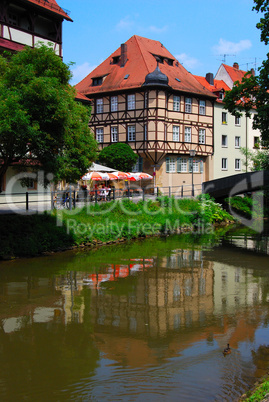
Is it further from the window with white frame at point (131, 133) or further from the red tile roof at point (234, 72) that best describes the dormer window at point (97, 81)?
the red tile roof at point (234, 72)

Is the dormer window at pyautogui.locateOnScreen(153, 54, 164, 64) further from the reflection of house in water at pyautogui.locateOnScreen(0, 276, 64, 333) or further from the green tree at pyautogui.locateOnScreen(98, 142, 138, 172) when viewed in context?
the reflection of house in water at pyautogui.locateOnScreen(0, 276, 64, 333)

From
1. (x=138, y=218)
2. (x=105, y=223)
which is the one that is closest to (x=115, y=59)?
(x=138, y=218)

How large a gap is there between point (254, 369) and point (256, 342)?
1.26 metres

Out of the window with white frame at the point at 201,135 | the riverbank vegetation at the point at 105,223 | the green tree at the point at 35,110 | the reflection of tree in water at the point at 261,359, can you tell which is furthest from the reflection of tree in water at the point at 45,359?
the window with white frame at the point at 201,135

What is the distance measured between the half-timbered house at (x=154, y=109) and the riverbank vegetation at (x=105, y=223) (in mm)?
13079

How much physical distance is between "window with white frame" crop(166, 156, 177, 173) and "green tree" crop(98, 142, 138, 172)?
4.62m

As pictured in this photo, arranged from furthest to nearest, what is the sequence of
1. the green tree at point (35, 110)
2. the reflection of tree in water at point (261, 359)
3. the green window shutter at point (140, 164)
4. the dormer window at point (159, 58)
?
the dormer window at point (159, 58) → the green window shutter at point (140, 164) → the green tree at point (35, 110) → the reflection of tree in water at point (261, 359)

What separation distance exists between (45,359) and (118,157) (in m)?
31.9

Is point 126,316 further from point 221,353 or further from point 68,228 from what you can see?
point 68,228

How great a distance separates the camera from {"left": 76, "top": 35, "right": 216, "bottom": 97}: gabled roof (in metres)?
43.1

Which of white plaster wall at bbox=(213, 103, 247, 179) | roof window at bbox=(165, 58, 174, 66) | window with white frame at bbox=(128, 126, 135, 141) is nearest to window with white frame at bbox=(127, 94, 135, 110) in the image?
window with white frame at bbox=(128, 126, 135, 141)

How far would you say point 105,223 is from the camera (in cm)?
2200

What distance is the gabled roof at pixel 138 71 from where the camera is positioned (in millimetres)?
43125

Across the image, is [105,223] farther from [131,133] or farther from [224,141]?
[224,141]
